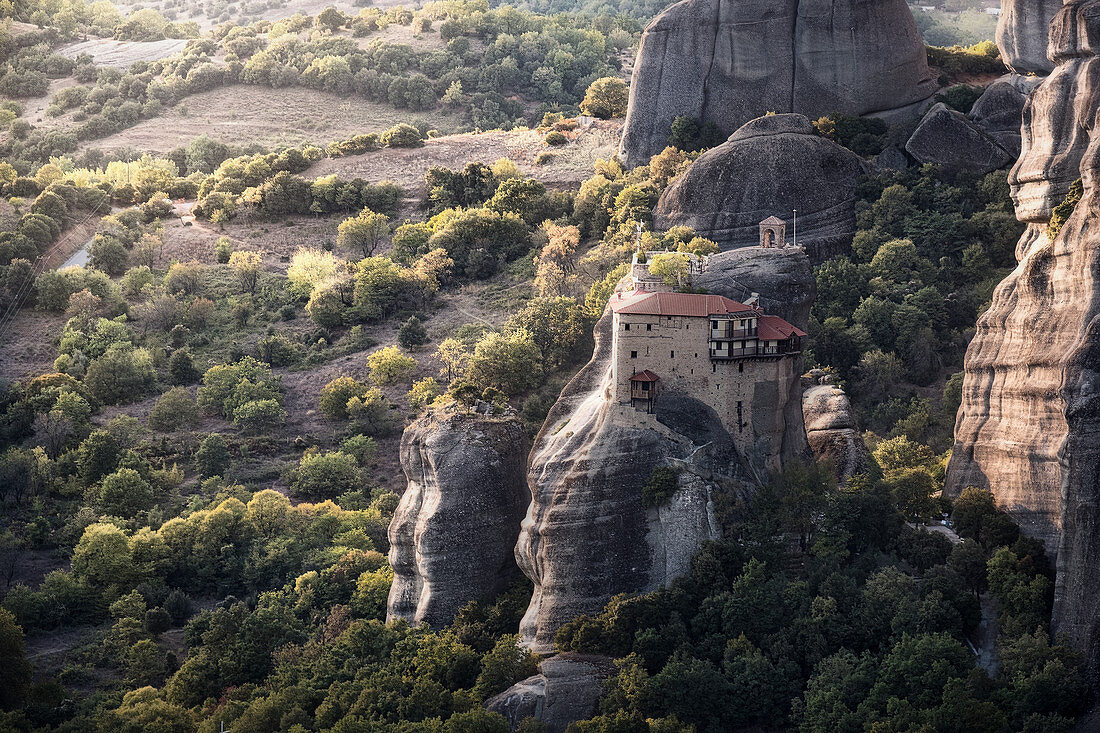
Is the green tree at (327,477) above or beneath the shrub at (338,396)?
beneath

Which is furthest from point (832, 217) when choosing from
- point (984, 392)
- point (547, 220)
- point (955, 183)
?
point (984, 392)

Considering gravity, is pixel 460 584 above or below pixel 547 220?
below

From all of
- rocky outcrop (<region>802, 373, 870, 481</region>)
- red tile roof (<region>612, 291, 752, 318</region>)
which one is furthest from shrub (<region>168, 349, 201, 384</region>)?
red tile roof (<region>612, 291, 752, 318</region>)

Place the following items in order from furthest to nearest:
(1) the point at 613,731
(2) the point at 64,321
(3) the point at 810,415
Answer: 1. (2) the point at 64,321
2. (3) the point at 810,415
3. (1) the point at 613,731

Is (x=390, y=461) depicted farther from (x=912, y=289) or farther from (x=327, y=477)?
(x=912, y=289)

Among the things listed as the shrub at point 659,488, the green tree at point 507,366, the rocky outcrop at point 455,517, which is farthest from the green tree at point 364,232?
the shrub at point 659,488

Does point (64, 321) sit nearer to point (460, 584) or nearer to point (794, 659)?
point (460, 584)

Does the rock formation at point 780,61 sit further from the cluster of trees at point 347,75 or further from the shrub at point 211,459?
the cluster of trees at point 347,75
